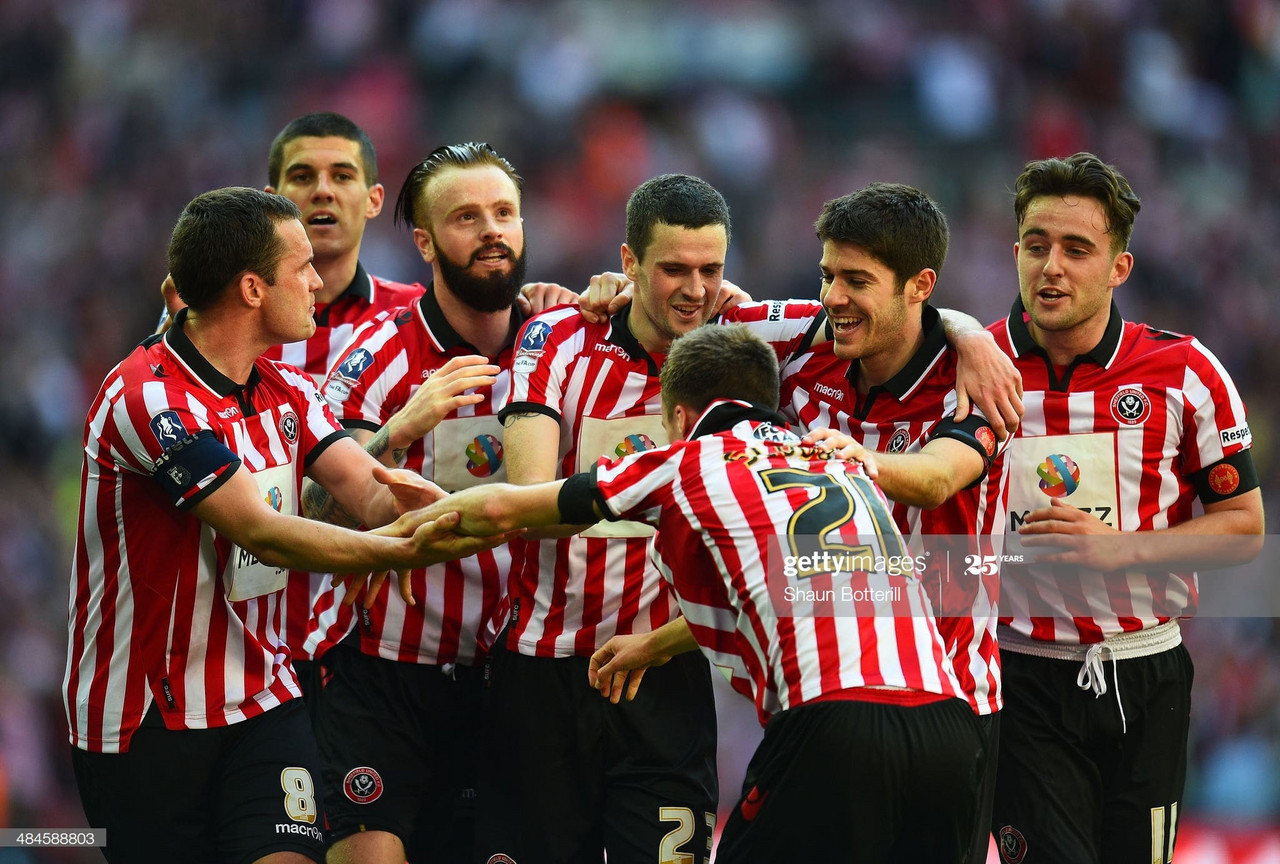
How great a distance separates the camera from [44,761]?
831 cm

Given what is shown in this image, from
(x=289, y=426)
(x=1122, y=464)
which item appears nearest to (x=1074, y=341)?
(x=1122, y=464)

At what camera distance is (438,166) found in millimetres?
5055

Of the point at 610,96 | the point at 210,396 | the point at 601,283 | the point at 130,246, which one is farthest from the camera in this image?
the point at 610,96

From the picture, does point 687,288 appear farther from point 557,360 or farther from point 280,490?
point 280,490

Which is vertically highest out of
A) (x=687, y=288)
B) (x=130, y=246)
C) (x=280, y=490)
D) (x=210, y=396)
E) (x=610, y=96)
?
(x=610, y=96)

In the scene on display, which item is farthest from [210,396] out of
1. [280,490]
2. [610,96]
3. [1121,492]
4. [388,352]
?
[610,96]

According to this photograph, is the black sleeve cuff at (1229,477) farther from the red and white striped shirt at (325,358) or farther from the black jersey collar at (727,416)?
the red and white striped shirt at (325,358)

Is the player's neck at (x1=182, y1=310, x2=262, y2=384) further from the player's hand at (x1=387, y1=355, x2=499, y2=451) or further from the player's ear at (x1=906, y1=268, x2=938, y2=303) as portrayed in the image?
the player's ear at (x1=906, y1=268, x2=938, y2=303)

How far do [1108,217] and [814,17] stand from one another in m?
8.87

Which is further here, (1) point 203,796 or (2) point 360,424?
(2) point 360,424

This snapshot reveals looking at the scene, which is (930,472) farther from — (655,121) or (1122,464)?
(655,121)

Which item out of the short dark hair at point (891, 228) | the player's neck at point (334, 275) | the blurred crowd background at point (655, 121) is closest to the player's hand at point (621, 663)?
the short dark hair at point (891, 228)

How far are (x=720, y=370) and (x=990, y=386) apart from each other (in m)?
0.87

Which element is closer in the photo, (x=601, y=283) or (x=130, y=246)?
(x=601, y=283)
